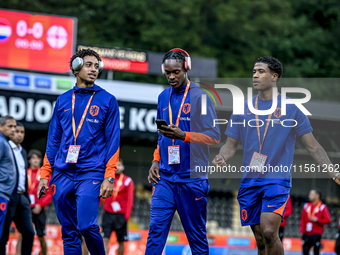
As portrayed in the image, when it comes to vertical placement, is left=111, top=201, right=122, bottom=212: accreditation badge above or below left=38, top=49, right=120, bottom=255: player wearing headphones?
below

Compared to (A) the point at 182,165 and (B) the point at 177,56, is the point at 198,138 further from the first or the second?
(B) the point at 177,56

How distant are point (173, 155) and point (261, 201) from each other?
111 cm

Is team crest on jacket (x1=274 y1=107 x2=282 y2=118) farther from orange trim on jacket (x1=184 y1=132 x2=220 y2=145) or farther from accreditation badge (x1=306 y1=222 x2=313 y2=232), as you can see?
accreditation badge (x1=306 y1=222 x2=313 y2=232)

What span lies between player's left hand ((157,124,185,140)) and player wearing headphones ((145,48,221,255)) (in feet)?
0.18

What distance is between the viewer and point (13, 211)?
24.7 ft

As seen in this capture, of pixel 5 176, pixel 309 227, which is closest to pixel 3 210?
pixel 5 176

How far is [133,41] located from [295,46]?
11077mm

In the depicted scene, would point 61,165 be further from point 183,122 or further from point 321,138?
point 321,138

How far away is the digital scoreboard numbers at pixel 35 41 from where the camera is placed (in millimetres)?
17469

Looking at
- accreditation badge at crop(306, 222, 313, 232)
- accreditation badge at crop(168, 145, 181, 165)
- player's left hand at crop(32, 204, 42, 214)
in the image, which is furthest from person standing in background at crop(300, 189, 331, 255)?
accreditation badge at crop(168, 145, 181, 165)

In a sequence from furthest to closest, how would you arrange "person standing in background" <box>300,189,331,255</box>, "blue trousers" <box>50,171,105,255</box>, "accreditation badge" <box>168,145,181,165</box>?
"person standing in background" <box>300,189,331,255</box>, "accreditation badge" <box>168,145,181,165</box>, "blue trousers" <box>50,171,105,255</box>

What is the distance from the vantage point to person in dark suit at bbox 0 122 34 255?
7465 millimetres

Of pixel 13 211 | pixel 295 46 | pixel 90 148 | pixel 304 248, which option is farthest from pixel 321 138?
pixel 295 46

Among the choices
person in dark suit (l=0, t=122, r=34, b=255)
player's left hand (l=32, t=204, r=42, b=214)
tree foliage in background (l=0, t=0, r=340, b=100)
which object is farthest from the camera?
tree foliage in background (l=0, t=0, r=340, b=100)
